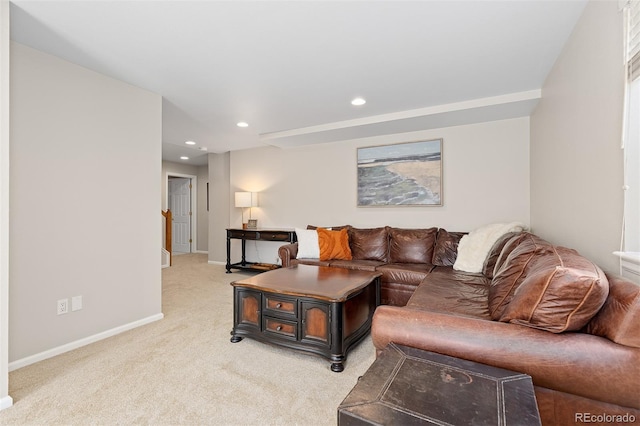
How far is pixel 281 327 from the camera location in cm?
231

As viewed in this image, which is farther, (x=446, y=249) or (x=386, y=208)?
(x=386, y=208)

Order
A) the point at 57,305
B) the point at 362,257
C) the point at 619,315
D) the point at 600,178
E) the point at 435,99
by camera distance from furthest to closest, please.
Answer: the point at 362,257, the point at 435,99, the point at 57,305, the point at 600,178, the point at 619,315

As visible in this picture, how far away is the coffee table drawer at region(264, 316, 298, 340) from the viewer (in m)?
2.26

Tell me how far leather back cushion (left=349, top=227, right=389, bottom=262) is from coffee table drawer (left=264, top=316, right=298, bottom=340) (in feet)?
6.16

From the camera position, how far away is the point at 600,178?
157 cm

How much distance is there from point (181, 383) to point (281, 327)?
2.46 feet

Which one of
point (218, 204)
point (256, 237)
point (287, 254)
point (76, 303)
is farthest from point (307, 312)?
point (218, 204)

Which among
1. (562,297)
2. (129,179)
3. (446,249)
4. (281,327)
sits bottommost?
(281,327)

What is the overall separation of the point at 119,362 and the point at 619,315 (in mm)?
2851

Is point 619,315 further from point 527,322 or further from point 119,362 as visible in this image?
point 119,362

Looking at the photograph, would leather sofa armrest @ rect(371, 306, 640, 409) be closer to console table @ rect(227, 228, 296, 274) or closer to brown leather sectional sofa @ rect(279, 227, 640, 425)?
brown leather sectional sofa @ rect(279, 227, 640, 425)

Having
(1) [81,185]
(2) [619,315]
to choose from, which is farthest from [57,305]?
(2) [619,315]

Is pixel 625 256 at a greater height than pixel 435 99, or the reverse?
pixel 435 99

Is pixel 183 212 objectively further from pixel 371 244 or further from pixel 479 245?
pixel 479 245
